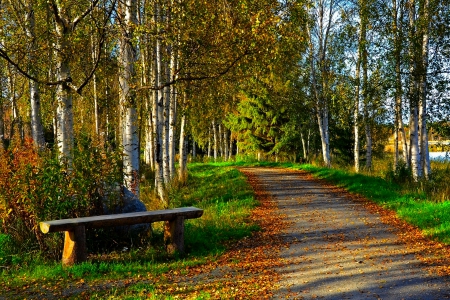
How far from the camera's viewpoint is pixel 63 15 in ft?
32.0

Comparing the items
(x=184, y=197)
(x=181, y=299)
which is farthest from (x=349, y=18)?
(x=181, y=299)

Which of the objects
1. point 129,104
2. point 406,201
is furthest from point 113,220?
point 406,201

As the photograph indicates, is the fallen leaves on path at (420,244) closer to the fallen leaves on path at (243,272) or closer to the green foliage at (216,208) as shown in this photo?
the fallen leaves on path at (243,272)

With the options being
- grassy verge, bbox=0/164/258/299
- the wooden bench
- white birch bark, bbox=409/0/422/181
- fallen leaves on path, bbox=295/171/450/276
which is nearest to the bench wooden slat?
the wooden bench

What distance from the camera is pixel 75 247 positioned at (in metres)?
6.91

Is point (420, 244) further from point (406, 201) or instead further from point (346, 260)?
point (406, 201)

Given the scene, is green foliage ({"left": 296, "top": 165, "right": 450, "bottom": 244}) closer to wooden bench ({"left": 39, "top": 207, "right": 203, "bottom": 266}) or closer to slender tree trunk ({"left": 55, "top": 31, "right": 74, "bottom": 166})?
wooden bench ({"left": 39, "top": 207, "right": 203, "bottom": 266})

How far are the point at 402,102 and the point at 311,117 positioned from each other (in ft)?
49.8

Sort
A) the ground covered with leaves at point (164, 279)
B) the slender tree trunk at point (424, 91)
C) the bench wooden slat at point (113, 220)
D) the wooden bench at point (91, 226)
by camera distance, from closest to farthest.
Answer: the ground covered with leaves at point (164, 279) < the bench wooden slat at point (113, 220) < the wooden bench at point (91, 226) < the slender tree trunk at point (424, 91)

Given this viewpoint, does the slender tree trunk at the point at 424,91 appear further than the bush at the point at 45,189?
Yes

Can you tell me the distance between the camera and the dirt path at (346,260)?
5766 millimetres

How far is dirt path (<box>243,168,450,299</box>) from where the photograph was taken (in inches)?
227

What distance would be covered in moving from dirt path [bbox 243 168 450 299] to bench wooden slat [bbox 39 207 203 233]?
199cm

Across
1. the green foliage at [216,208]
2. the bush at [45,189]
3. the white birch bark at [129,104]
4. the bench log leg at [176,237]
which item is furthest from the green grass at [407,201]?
the bush at [45,189]
